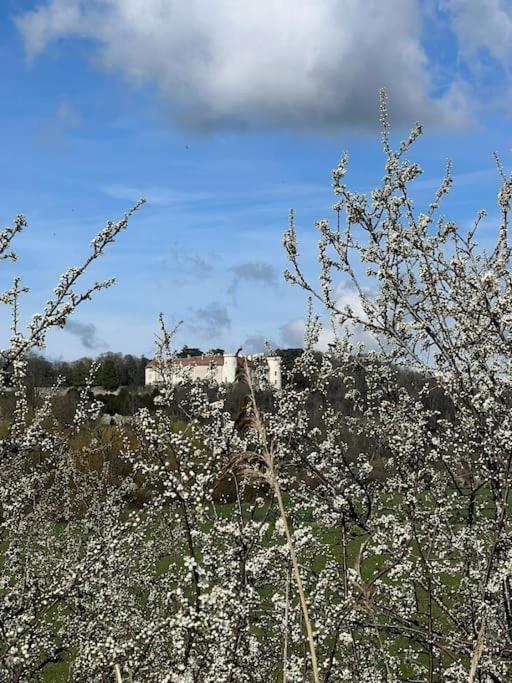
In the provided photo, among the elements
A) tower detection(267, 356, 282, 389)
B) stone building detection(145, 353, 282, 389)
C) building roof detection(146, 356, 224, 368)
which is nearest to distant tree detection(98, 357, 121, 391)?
building roof detection(146, 356, 224, 368)

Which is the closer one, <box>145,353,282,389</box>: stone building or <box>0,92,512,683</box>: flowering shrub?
<box>0,92,512,683</box>: flowering shrub

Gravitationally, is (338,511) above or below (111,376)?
below

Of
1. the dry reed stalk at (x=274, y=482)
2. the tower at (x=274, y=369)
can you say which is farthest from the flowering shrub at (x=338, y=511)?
the dry reed stalk at (x=274, y=482)

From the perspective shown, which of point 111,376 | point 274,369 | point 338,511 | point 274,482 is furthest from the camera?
point 111,376

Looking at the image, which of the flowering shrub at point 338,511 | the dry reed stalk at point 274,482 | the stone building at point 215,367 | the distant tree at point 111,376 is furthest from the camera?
the distant tree at point 111,376

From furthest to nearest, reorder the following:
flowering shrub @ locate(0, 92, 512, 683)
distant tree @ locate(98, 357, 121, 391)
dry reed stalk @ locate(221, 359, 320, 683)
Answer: distant tree @ locate(98, 357, 121, 391) < flowering shrub @ locate(0, 92, 512, 683) < dry reed stalk @ locate(221, 359, 320, 683)

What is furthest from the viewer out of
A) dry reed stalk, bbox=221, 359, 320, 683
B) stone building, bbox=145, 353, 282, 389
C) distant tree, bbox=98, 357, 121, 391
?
distant tree, bbox=98, 357, 121, 391

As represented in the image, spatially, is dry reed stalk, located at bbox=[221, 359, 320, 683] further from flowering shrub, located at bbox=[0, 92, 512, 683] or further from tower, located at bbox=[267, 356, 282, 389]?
tower, located at bbox=[267, 356, 282, 389]

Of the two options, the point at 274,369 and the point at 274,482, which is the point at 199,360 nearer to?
the point at 274,369

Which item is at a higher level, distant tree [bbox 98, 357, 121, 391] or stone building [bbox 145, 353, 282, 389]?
distant tree [bbox 98, 357, 121, 391]

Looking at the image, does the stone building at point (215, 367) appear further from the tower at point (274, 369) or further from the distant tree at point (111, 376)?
the distant tree at point (111, 376)

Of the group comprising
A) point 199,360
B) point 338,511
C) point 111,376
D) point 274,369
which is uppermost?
point 111,376

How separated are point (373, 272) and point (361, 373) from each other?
2.05 metres

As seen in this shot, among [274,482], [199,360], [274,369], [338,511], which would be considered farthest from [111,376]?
[274,482]
